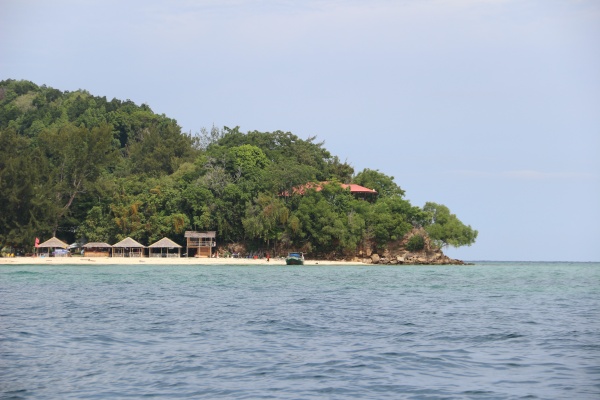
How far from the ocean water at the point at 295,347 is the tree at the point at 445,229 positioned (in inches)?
1812

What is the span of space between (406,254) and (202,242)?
62.2 feet

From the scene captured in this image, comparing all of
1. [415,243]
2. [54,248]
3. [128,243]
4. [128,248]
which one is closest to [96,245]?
[128,243]

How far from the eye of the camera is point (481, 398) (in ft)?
33.2

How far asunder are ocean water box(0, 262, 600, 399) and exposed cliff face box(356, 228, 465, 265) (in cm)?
4257

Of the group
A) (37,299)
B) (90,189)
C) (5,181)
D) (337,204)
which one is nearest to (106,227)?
(90,189)

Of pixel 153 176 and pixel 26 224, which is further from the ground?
pixel 153 176

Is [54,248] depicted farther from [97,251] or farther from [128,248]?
[128,248]

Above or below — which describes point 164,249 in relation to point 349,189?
below

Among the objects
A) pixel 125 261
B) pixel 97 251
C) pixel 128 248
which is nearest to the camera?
pixel 125 261

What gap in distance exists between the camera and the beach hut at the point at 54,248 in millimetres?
60219

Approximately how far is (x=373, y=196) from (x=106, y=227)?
2606 cm

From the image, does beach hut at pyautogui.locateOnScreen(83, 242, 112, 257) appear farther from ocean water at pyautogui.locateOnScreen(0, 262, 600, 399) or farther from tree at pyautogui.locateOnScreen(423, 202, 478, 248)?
ocean water at pyautogui.locateOnScreen(0, 262, 600, 399)

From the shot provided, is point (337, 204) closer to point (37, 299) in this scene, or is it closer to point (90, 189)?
point (90, 189)

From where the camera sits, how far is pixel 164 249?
217ft
